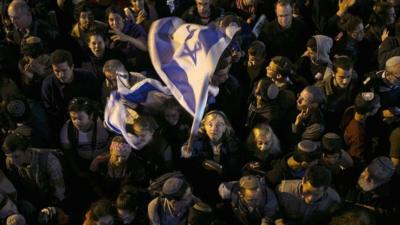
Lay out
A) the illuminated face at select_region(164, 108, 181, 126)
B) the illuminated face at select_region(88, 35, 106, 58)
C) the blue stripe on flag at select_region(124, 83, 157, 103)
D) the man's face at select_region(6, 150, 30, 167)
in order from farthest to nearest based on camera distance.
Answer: the illuminated face at select_region(88, 35, 106, 58) → the blue stripe on flag at select_region(124, 83, 157, 103) → the illuminated face at select_region(164, 108, 181, 126) → the man's face at select_region(6, 150, 30, 167)

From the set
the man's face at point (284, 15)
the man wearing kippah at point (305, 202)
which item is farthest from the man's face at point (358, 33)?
the man wearing kippah at point (305, 202)

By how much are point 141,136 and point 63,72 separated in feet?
3.75

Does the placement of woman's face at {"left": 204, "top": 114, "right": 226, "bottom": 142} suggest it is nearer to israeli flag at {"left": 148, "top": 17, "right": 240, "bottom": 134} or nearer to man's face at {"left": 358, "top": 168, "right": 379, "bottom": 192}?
israeli flag at {"left": 148, "top": 17, "right": 240, "bottom": 134}

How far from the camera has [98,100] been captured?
19.2 feet

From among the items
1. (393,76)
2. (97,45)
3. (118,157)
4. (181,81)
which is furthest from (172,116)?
(393,76)

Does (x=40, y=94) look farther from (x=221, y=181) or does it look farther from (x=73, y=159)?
(x=221, y=181)

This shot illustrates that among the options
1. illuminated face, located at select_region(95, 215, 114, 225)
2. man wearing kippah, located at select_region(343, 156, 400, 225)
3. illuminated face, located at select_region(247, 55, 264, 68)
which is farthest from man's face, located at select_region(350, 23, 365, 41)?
illuminated face, located at select_region(95, 215, 114, 225)

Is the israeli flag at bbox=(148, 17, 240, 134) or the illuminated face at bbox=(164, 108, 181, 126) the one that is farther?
the illuminated face at bbox=(164, 108, 181, 126)

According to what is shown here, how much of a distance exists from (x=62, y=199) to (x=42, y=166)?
38cm

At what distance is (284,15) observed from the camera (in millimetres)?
6461

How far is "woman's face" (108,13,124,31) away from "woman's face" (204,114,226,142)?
192 centimetres

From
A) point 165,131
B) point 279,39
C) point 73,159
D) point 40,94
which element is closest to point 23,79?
point 40,94

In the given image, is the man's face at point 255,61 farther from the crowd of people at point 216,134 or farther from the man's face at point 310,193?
the man's face at point 310,193

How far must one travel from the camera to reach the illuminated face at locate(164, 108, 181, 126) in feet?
17.0
